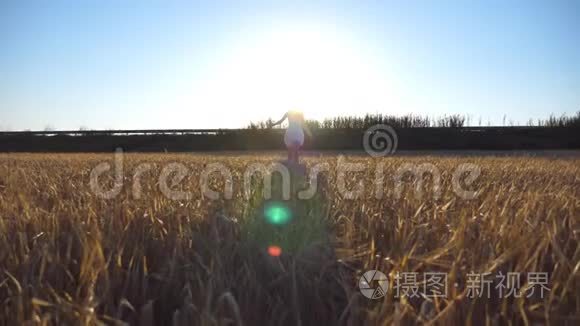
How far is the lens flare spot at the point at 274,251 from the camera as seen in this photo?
4.11 feet

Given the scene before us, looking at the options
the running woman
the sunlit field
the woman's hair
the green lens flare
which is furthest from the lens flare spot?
the woman's hair

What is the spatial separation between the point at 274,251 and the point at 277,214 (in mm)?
581

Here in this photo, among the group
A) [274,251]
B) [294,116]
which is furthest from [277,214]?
[294,116]

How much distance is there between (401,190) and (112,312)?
186 centimetres

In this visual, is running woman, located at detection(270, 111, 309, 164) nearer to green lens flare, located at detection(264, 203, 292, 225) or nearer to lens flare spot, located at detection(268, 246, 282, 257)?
green lens flare, located at detection(264, 203, 292, 225)

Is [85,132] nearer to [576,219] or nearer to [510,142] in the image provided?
[510,142]

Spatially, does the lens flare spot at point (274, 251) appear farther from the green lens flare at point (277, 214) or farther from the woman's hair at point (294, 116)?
the woman's hair at point (294, 116)

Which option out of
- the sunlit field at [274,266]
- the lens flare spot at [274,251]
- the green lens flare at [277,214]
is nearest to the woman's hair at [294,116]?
the green lens flare at [277,214]

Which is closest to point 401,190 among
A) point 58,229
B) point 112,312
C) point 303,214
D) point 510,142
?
point 303,214

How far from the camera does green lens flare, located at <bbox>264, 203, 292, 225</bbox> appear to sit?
1.72 metres

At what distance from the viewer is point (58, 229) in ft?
4.69

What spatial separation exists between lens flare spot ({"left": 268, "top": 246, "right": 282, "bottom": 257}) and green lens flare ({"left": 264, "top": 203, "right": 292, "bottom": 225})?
0.33 metres

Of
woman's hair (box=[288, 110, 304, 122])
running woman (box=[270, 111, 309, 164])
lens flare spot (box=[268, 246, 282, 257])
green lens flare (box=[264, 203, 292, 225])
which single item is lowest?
lens flare spot (box=[268, 246, 282, 257])

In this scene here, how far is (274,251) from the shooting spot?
50.9 inches
